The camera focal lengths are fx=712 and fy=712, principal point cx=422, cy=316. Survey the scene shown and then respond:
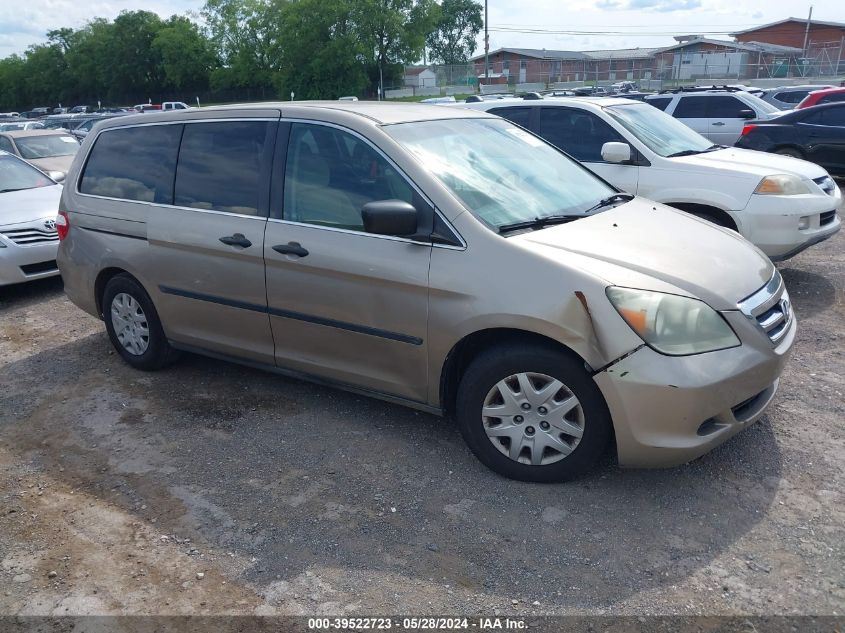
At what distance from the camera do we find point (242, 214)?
4348 millimetres

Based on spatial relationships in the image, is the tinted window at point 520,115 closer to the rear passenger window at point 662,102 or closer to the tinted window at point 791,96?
the rear passenger window at point 662,102

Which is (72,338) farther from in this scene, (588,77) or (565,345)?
(588,77)

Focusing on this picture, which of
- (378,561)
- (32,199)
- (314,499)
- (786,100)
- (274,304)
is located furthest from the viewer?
(786,100)

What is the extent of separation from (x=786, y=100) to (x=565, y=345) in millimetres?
24075

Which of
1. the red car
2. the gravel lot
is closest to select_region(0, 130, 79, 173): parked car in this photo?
the gravel lot

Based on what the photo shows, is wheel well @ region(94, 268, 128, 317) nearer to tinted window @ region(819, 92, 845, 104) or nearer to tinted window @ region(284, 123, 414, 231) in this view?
tinted window @ region(284, 123, 414, 231)

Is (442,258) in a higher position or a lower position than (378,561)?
higher

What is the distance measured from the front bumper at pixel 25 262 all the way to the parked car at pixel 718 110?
39.7ft

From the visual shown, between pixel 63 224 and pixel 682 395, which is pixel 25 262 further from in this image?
pixel 682 395

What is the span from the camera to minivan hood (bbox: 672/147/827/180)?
670 cm

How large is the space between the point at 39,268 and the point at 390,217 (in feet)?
18.7

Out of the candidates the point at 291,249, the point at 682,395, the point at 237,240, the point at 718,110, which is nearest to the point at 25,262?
the point at 237,240

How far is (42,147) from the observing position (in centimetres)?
1363

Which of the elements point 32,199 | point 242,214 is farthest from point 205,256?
point 32,199
